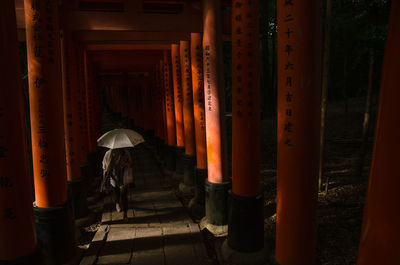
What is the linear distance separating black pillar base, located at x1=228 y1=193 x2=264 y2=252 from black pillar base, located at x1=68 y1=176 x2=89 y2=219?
3.31 meters

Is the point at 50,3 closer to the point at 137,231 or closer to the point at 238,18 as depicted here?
the point at 238,18

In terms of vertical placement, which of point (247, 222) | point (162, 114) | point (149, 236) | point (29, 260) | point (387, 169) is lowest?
point (149, 236)

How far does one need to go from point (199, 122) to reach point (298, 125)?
4116 millimetres

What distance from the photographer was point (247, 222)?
166 inches

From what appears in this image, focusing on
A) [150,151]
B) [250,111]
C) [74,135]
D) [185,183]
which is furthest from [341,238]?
[150,151]

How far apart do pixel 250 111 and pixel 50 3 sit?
3.04 metres

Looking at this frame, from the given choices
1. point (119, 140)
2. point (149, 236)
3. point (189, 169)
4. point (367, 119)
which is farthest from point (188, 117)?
point (367, 119)

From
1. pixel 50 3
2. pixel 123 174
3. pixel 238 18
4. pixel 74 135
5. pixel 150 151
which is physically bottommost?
pixel 150 151

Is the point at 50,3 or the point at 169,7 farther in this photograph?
the point at 169,7

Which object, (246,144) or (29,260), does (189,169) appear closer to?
(246,144)

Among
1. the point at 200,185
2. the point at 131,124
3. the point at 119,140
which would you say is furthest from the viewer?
the point at 131,124

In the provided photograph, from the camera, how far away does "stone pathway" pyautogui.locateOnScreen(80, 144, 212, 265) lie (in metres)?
4.28

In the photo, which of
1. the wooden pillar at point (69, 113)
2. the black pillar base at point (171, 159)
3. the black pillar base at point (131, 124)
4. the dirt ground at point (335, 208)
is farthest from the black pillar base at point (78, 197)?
the black pillar base at point (131, 124)

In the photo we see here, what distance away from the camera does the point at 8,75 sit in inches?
109
